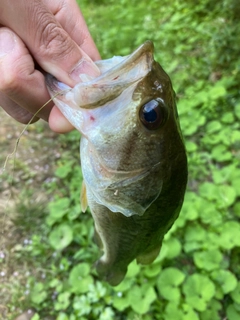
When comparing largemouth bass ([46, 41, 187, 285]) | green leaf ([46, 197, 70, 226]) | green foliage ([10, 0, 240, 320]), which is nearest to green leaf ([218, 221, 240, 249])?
green foliage ([10, 0, 240, 320])

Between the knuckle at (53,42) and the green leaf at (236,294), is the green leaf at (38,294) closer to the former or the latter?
the green leaf at (236,294)

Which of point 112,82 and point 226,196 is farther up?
point 112,82

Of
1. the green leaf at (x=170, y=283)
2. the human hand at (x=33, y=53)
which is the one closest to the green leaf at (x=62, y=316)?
the green leaf at (x=170, y=283)

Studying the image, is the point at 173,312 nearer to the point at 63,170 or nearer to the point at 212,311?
the point at 212,311

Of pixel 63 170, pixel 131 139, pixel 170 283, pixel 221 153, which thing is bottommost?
pixel 221 153

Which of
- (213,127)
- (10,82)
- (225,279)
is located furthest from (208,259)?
(10,82)

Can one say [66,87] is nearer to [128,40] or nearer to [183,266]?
[183,266]
